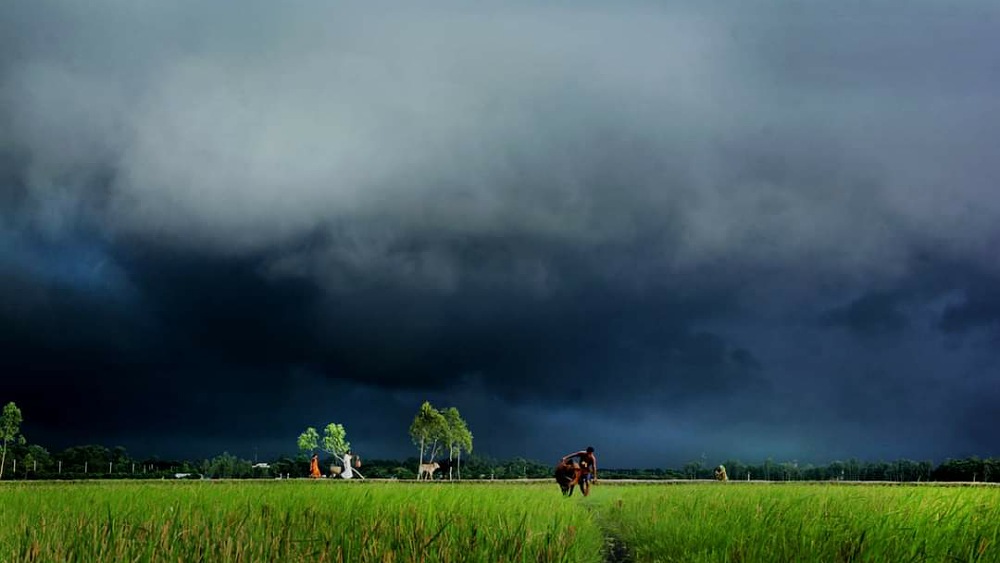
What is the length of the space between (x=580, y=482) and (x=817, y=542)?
46.2ft

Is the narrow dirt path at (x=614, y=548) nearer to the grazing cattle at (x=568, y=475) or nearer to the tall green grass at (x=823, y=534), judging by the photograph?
the tall green grass at (x=823, y=534)

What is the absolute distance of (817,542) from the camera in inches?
297

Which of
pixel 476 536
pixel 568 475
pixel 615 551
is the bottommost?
pixel 615 551

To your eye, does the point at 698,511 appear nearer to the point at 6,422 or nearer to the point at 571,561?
the point at 571,561

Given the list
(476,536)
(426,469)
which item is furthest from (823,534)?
(426,469)

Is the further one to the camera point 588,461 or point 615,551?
point 588,461

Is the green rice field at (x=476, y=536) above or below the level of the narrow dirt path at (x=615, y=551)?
above

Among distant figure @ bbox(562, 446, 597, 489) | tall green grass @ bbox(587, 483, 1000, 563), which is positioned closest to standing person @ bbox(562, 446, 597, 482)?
distant figure @ bbox(562, 446, 597, 489)

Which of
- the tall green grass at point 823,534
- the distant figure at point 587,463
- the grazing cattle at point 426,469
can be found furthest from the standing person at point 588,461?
the grazing cattle at point 426,469

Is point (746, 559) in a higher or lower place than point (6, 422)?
lower

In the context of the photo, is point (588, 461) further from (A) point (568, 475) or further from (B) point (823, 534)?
(B) point (823, 534)

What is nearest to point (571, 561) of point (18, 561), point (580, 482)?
point (18, 561)

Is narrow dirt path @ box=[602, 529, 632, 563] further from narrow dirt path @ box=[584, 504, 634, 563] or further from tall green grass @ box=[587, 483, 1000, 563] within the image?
tall green grass @ box=[587, 483, 1000, 563]

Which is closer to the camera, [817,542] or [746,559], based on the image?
[746,559]
